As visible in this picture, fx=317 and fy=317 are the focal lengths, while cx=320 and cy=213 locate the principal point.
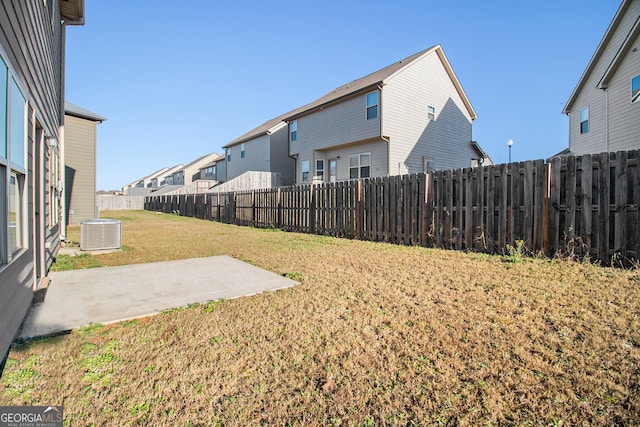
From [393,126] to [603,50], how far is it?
30.6 feet

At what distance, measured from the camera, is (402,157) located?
16.4 metres

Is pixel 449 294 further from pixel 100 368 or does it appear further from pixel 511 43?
pixel 511 43

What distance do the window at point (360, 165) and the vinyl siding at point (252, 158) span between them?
878 cm

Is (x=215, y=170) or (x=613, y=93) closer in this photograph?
(x=613, y=93)

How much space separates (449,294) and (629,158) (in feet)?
12.0

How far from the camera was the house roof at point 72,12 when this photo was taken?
815cm

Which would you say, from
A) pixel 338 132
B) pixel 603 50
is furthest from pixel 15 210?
pixel 603 50

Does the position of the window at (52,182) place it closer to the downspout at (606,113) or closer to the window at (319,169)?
the window at (319,169)

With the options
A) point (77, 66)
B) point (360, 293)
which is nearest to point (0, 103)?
point (360, 293)

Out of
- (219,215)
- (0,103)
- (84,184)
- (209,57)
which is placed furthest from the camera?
(219,215)

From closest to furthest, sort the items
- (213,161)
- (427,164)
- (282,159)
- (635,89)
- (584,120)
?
(635,89)
(584,120)
(427,164)
(282,159)
(213,161)

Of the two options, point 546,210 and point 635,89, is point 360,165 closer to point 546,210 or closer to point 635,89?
point 635,89

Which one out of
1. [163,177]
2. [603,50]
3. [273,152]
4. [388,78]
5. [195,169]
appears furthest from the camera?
[163,177]

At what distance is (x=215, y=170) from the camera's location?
4012 centimetres
